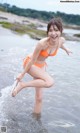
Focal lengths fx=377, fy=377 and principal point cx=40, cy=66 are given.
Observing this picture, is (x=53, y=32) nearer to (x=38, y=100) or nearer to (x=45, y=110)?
(x=38, y=100)

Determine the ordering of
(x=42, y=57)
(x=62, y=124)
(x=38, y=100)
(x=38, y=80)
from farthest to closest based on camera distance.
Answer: (x=38, y=100)
(x=62, y=124)
(x=42, y=57)
(x=38, y=80)

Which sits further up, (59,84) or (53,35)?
(53,35)

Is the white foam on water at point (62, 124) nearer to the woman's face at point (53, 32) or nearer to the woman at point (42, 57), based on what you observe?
the woman at point (42, 57)

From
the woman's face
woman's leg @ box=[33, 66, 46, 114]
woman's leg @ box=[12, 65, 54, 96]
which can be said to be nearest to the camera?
the woman's face

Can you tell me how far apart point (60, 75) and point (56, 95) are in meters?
4.42

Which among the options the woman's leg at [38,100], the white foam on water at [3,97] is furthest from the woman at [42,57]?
the white foam on water at [3,97]

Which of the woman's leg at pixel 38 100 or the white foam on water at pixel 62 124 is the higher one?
the woman's leg at pixel 38 100

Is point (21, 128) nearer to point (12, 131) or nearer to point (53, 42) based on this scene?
point (12, 131)

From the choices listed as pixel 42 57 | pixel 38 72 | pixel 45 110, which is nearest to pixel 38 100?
pixel 45 110

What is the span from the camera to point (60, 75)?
1648 cm

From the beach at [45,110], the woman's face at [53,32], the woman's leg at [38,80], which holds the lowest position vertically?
the beach at [45,110]

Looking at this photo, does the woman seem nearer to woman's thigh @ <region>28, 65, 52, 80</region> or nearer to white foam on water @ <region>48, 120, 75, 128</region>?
woman's thigh @ <region>28, 65, 52, 80</region>

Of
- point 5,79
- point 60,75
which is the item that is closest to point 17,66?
point 60,75

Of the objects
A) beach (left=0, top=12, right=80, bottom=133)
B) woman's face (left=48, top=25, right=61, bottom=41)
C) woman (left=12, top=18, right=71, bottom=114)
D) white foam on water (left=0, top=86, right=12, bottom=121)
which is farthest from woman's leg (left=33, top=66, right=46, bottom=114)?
woman's face (left=48, top=25, right=61, bottom=41)
